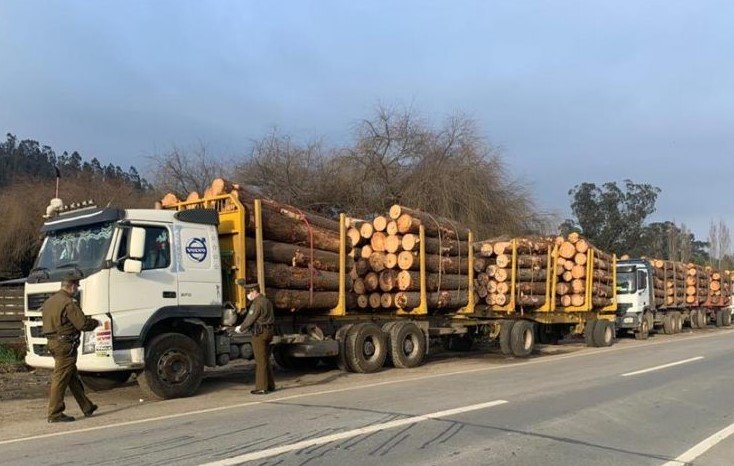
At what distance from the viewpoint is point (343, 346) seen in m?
14.1

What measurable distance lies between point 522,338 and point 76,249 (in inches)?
471

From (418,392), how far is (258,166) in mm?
18066

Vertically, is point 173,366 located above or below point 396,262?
below

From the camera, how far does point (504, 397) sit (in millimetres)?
10367

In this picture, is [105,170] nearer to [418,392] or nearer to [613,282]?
[613,282]

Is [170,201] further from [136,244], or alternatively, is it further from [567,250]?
[567,250]

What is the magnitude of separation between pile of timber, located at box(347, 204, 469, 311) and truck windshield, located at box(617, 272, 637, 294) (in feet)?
39.4

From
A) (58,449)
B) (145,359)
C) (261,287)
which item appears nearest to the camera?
(58,449)

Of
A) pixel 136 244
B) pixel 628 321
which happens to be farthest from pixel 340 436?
pixel 628 321

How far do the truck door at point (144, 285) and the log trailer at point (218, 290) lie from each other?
0.02 meters

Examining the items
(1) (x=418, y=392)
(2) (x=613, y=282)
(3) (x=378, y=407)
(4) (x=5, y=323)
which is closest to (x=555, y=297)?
(2) (x=613, y=282)

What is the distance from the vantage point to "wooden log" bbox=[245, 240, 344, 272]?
12.4 meters

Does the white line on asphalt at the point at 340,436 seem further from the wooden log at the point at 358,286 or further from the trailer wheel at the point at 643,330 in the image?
the trailer wheel at the point at 643,330

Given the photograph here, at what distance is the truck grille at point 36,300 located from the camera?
10.2 m
